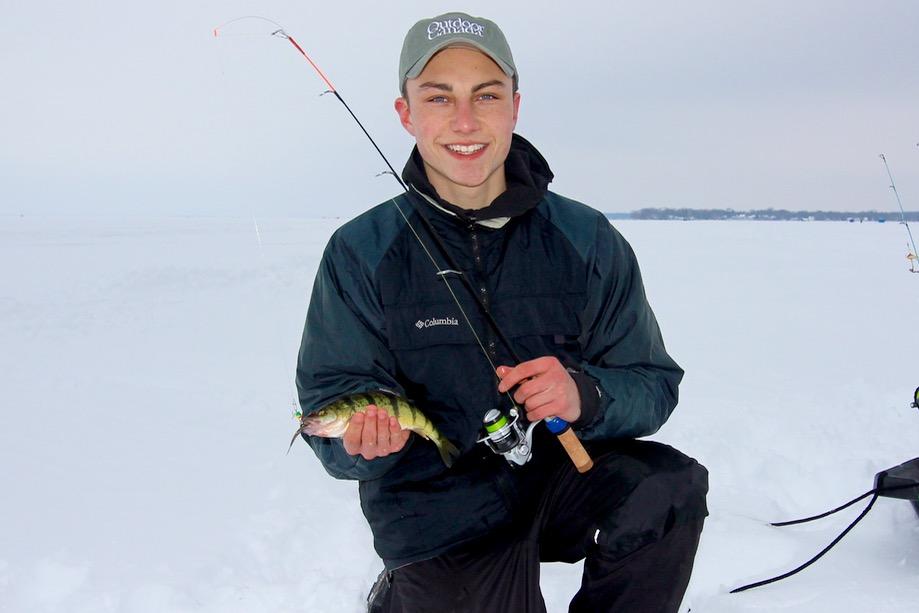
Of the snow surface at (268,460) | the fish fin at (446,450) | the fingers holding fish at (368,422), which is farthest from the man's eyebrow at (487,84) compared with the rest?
the snow surface at (268,460)

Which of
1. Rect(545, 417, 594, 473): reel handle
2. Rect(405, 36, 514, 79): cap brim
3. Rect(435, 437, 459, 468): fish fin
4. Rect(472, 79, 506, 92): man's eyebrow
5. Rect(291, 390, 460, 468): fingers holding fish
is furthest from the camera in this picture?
Rect(472, 79, 506, 92): man's eyebrow

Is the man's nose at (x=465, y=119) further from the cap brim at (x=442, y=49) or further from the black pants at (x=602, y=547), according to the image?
the black pants at (x=602, y=547)

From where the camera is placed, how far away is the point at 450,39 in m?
2.63

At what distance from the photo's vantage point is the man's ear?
2951 mm

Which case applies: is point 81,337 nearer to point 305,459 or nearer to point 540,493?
point 305,459

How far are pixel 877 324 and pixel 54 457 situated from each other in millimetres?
9990

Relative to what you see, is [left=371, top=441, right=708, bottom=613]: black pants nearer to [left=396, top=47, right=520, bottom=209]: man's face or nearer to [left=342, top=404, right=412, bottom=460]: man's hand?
[left=342, top=404, right=412, bottom=460]: man's hand

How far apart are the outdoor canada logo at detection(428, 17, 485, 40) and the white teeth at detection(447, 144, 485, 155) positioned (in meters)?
0.45

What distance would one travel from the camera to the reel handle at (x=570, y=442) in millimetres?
2352

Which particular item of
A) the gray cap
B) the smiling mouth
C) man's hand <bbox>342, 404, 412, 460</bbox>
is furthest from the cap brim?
man's hand <bbox>342, 404, 412, 460</bbox>

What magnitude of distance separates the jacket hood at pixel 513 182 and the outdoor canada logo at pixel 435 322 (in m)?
0.45

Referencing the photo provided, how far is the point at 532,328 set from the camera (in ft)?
8.93

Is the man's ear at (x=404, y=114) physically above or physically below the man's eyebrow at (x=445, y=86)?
below

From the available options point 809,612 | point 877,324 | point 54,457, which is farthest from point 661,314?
point 54,457
